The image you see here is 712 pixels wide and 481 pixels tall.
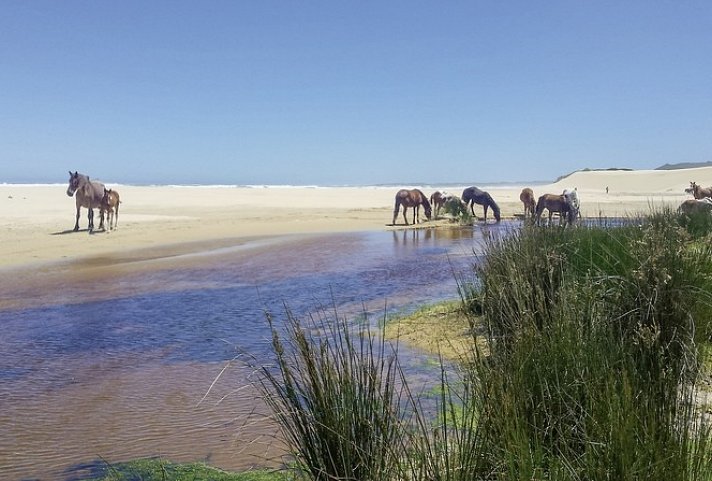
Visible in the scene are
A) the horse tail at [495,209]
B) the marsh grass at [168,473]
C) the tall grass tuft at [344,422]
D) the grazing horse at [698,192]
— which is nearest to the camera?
the tall grass tuft at [344,422]

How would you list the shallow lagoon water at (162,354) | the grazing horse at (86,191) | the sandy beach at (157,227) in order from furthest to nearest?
the grazing horse at (86,191)
the sandy beach at (157,227)
the shallow lagoon water at (162,354)

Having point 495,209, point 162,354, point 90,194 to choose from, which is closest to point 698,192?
point 495,209

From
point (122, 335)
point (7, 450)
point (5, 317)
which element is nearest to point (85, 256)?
point (5, 317)

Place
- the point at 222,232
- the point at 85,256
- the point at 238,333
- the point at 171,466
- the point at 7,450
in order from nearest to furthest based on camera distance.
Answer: the point at 171,466 → the point at 7,450 → the point at 238,333 → the point at 85,256 → the point at 222,232

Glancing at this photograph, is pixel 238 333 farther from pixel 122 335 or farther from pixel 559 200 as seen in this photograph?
pixel 559 200

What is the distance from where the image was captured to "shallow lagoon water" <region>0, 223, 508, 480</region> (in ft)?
13.3

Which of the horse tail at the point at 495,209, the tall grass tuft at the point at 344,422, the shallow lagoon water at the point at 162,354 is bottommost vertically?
the shallow lagoon water at the point at 162,354

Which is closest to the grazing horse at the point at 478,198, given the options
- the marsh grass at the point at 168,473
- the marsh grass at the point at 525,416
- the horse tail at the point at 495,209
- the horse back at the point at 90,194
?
the horse tail at the point at 495,209

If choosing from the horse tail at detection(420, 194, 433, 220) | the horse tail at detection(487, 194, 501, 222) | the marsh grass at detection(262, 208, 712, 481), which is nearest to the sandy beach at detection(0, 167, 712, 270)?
the horse tail at detection(420, 194, 433, 220)

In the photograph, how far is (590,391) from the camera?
8.63ft

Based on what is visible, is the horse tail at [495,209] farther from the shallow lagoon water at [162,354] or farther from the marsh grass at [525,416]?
the marsh grass at [525,416]

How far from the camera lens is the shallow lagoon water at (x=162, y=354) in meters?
4.05

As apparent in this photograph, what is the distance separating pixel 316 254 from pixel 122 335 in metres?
7.91

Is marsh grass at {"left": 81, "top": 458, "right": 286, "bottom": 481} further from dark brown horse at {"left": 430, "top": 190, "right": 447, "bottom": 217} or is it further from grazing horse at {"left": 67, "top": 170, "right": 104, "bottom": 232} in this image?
dark brown horse at {"left": 430, "top": 190, "right": 447, "bottom": 217}
